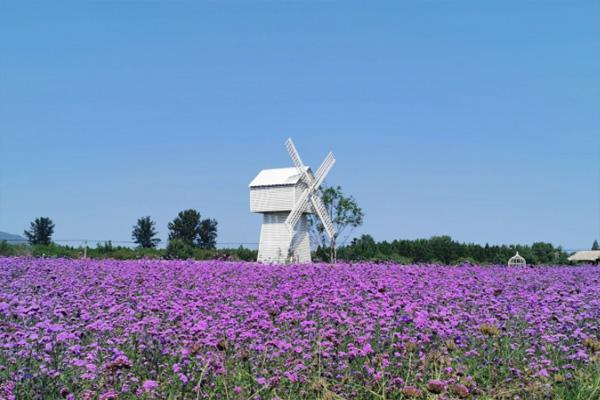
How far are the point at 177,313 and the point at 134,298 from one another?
1599 mm

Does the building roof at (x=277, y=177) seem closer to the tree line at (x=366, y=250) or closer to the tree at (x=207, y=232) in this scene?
the tree line at (x=366, y=250)

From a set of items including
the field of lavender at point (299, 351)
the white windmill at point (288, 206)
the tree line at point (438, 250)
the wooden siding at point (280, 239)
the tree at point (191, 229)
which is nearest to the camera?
the field of lavender at point (299, 351)

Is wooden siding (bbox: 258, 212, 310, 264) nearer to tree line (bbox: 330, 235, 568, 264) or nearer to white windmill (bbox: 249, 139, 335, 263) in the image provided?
white windmill (bbox: 249, 139, 335, 263)

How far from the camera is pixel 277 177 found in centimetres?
3491

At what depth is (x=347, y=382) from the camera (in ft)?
16.8

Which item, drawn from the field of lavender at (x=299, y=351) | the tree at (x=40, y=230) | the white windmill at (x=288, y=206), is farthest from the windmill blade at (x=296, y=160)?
the tree at (x=40, y=230)

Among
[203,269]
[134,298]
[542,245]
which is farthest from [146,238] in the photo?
[134,298]

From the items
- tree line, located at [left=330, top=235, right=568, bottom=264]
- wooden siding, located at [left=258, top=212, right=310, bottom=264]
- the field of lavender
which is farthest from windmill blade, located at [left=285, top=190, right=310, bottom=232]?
the field of lavender

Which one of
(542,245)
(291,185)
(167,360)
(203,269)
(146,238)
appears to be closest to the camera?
(167,360)

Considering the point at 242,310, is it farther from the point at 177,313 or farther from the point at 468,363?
the point at 468,363

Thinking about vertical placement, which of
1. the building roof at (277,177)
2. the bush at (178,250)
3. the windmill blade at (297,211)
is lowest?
the bush at (178,250)

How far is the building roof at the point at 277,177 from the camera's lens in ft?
111

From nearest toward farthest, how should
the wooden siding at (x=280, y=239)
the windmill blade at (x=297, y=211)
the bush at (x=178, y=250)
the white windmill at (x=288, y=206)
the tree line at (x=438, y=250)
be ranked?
1. the windmill blade at (x=297, y=211)
2. the white windmill at (x=288, y=206)
3. the wooden siding at (x=280, y=239)
4. the bush at (x=178, y=250)
5. the tree line at (x=438, y=250)

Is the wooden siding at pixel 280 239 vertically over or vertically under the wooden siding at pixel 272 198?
under
